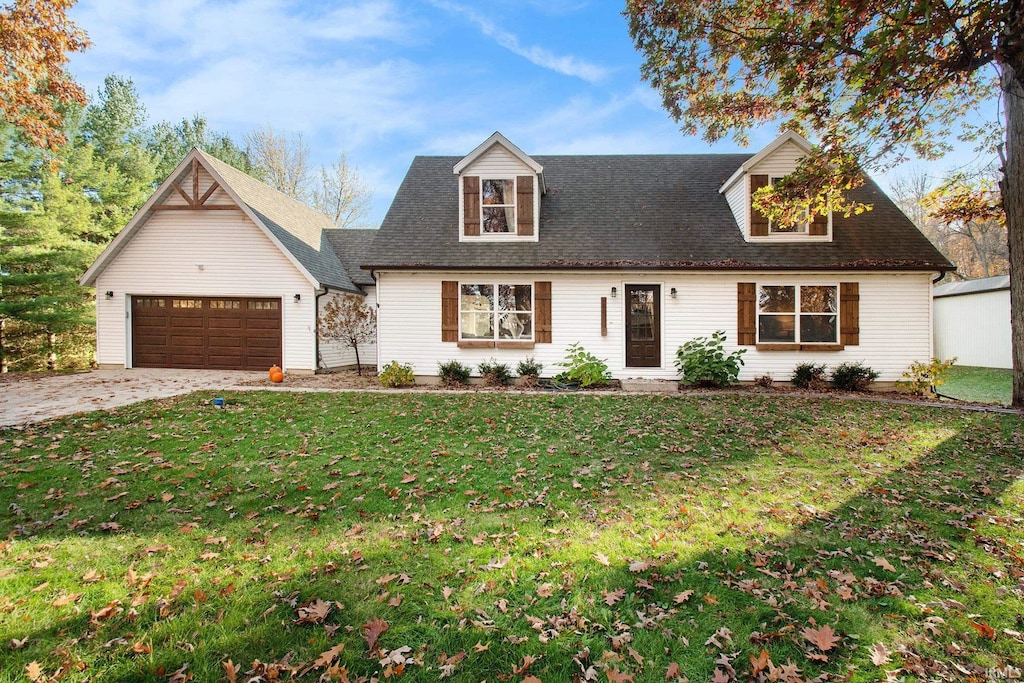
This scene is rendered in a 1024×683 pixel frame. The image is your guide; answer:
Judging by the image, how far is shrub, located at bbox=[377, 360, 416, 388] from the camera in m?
12.1

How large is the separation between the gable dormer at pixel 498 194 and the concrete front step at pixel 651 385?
15.2 ft

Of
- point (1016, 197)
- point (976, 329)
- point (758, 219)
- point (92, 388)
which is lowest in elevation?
point (92, 388)

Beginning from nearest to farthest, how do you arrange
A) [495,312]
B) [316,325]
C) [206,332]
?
1. [495,312]
2. [316,325]
3. [206,332]

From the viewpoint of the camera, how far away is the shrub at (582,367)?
1169 cm

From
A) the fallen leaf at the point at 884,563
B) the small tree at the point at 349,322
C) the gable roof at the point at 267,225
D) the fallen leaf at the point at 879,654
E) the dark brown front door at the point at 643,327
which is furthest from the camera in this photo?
the small tree at the point at 349,322

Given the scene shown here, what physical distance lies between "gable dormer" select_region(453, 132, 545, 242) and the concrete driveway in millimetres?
7664

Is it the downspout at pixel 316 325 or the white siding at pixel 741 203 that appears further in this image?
the downspout at pixel 316 325

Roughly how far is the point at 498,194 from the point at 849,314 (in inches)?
383

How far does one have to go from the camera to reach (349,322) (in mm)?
15039

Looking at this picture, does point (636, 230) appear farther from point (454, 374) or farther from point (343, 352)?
point (343, 352)

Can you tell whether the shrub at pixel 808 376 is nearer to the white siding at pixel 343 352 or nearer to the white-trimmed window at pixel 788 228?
the white-trimmed window at pixel 788 228

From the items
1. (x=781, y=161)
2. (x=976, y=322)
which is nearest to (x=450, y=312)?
(x=781, y=161)

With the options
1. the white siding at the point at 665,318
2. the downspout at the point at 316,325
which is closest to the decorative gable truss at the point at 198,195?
the downspout at the point at 316,325

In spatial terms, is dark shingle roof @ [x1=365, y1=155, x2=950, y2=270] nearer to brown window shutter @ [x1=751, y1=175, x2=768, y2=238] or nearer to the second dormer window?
brown window shutter @ [x1=751, y1=175, x2=768, y2=238]
